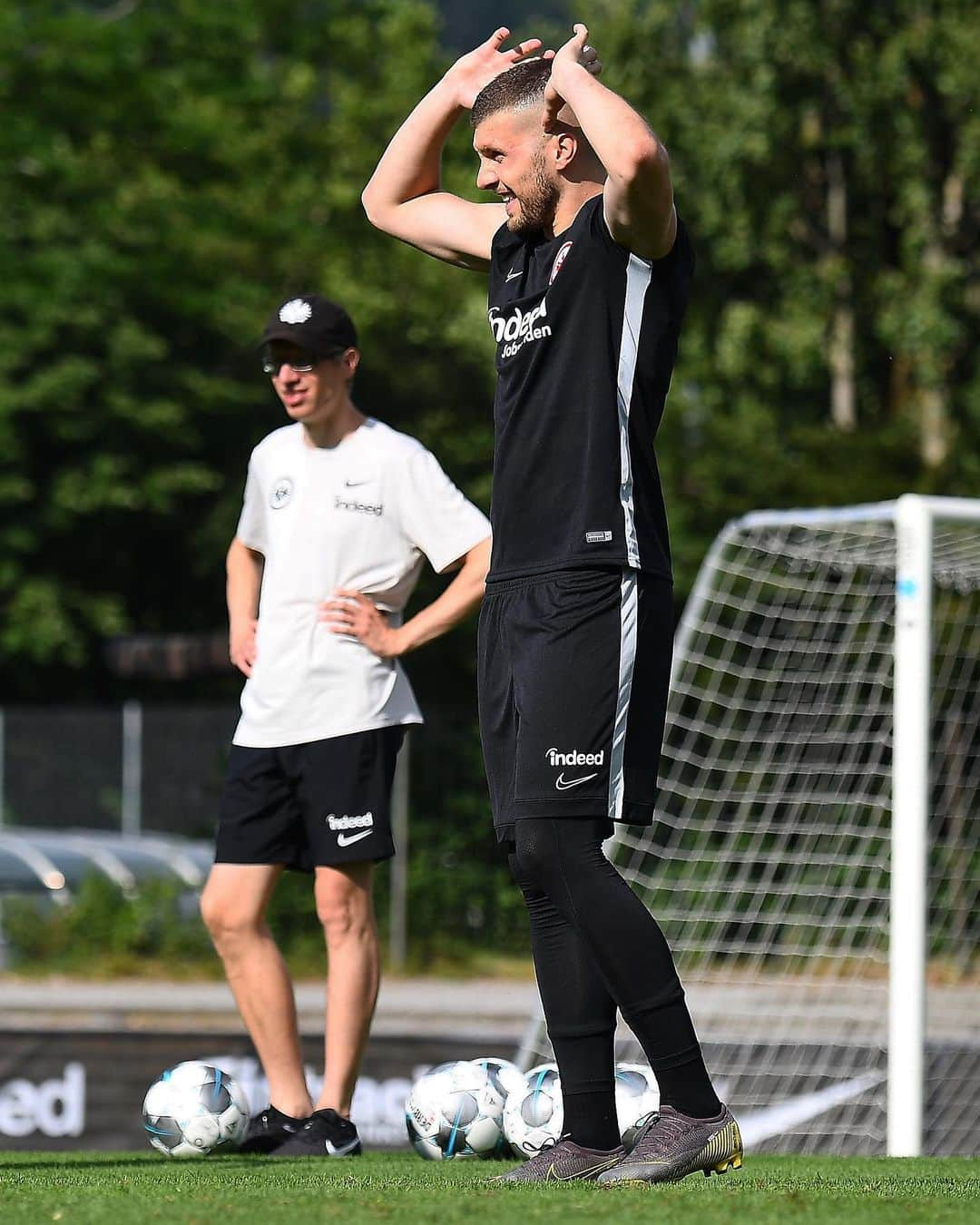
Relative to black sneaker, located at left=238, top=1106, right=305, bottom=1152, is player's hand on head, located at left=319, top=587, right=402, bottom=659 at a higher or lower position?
higher

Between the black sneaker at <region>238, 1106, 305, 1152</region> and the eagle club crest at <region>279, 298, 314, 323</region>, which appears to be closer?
the black sneaker at <region>238, 1106, 305, 1152</region>

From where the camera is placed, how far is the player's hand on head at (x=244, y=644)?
5734 millimetres

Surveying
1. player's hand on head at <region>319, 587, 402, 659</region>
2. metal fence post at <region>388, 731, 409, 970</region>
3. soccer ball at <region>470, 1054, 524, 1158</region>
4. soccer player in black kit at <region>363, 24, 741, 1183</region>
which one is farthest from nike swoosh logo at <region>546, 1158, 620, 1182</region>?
metal fence post at <region>388, 731, 409, 970</region>

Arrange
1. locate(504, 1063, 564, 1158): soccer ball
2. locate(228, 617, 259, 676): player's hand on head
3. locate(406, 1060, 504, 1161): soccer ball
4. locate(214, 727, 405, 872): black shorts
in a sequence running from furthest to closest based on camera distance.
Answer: locate(228, 617, 259, 676): player's hand on head, locate(214, 727, 405, 872): black shorts, locate(406, 1060, 504, 1161): soccer ball, locate(504, 1063, 564, 1158): soccer ball

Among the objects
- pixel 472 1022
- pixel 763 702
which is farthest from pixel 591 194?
pixel 763 702

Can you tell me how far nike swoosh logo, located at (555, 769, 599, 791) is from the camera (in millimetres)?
3746

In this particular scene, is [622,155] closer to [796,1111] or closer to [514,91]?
[514,91]

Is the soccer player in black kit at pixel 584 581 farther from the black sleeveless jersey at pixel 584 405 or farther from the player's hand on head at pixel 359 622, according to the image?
the player's hand on head at pixel 359 622

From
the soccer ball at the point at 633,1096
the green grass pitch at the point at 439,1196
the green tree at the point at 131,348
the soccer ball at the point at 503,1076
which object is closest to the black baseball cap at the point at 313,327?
the soccer ball at the point at 503,1076

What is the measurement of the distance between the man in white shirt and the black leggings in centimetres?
149

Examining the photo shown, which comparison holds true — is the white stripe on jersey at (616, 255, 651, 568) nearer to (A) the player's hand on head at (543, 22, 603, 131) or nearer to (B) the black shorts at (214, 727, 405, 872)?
(A) the player's hand on head at (543, 22, 603, 131)

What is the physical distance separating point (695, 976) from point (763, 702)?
173 centimetres

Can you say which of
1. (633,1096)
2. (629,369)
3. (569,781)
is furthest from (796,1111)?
(629,369)

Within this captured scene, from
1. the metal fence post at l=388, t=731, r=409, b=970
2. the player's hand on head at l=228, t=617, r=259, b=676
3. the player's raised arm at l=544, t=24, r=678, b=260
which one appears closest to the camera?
the player's raised arm at l=544, t=24, r=678, b=260
